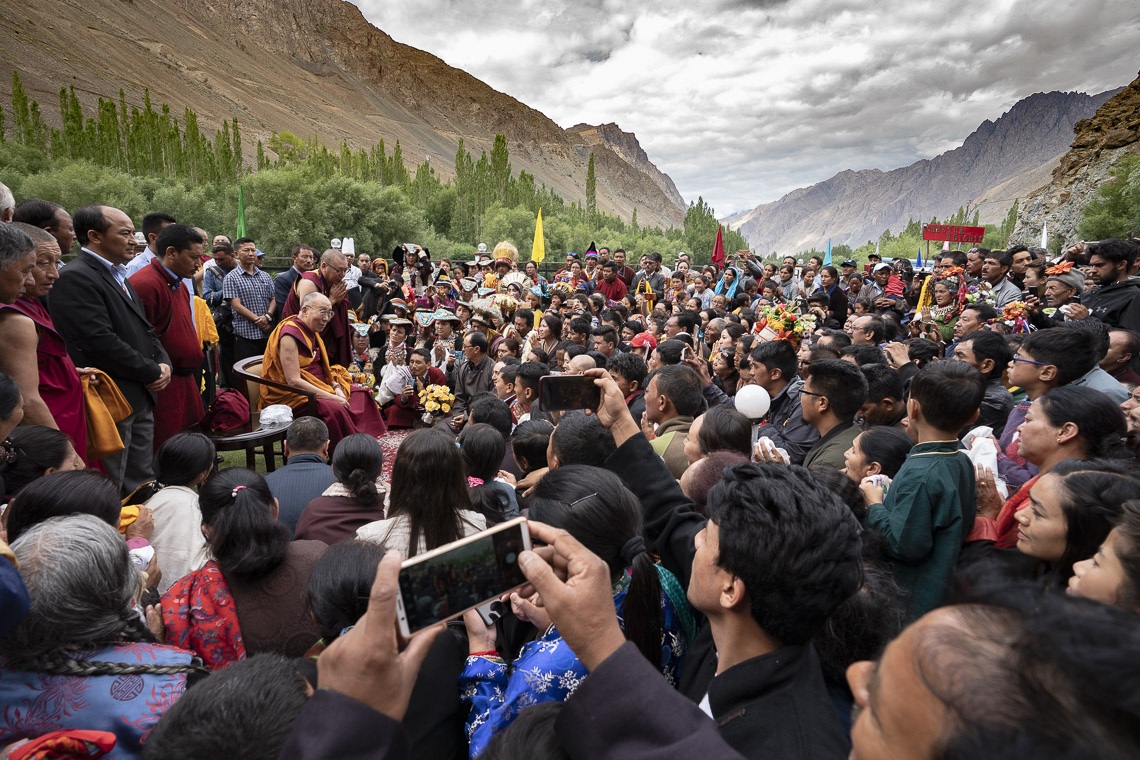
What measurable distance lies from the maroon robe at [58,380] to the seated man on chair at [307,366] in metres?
1.59

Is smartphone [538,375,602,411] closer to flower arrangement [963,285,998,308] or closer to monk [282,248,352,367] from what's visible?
monk [282,248,352,367]

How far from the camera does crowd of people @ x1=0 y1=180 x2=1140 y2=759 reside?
2.89 ft

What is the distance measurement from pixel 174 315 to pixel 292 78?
107526mm

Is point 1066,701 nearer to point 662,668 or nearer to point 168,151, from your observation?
point 662,668

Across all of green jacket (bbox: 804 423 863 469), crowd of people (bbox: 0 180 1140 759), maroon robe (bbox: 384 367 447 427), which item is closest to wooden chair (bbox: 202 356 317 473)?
crowd of people (bbox: 0 180 1140 759)

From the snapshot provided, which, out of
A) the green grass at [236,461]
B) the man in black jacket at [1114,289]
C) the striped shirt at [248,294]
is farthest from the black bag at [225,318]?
the man in black jacket at [1114,289]

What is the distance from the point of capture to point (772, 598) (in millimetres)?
1324

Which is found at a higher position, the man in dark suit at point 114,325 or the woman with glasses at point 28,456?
the man in dark suit at point 114,325

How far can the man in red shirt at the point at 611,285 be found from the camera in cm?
1191

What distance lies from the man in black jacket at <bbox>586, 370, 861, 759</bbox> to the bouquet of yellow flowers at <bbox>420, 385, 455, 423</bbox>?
5.26 metres

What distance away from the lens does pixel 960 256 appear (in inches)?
348

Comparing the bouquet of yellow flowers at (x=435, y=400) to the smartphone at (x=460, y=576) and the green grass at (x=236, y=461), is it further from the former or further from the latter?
the smartphone at (x=460, y=576)

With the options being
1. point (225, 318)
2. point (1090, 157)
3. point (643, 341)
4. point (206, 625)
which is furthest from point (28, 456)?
point (1090, 157)

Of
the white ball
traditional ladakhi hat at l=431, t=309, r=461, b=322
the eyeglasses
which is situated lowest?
the white ball
